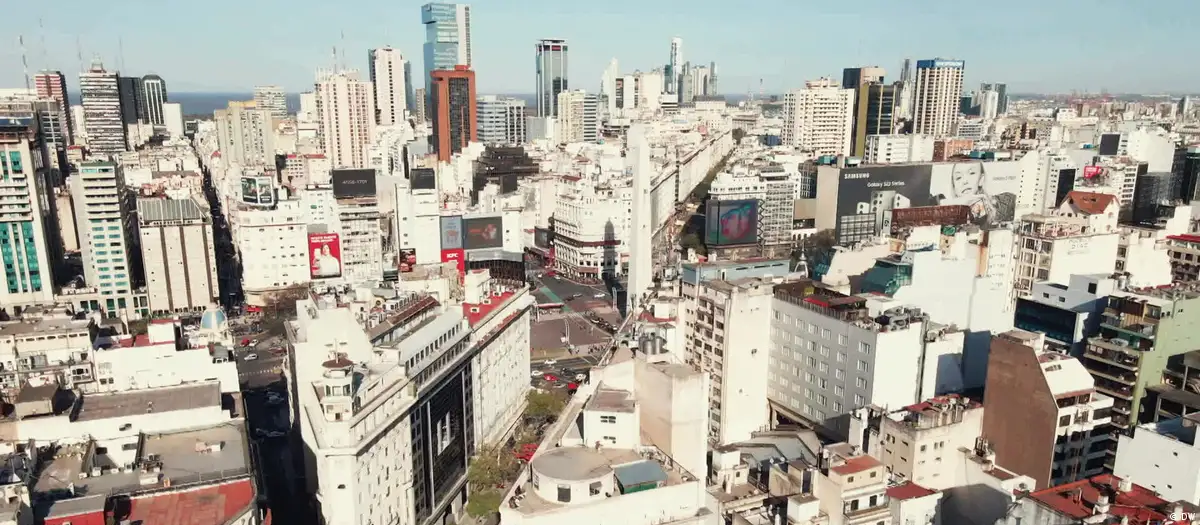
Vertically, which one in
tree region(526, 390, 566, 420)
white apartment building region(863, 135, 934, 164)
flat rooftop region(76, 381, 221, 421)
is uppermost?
white apartment building region(863, 135, 934, 164)

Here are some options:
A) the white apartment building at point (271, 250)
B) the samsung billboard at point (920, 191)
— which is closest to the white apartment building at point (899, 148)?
the samsung billboard at point (920, 191)

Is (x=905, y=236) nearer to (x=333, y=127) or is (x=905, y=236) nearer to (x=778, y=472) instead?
(x=778, y=472)

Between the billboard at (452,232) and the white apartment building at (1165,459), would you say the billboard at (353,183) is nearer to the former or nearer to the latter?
the billboard at (452,232)

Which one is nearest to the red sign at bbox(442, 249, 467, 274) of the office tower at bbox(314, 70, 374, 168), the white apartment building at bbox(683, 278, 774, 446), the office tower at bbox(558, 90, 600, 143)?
the white apartment building at bbox(683, 278, 774, 446)

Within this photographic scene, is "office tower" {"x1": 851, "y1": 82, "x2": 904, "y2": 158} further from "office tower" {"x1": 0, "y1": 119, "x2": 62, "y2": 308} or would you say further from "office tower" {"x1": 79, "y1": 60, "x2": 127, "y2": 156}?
"office tower" {"x1": 79, "y1": 60, "x2": 127, "y2": 156}

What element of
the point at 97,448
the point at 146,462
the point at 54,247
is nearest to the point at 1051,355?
the point at 146,462
